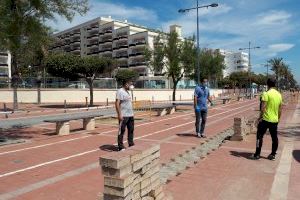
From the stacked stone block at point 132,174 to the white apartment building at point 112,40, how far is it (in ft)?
291

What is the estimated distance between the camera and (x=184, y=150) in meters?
10.7

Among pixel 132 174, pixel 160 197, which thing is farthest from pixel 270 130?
pixel 132 174

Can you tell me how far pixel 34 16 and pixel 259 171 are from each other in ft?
28.3

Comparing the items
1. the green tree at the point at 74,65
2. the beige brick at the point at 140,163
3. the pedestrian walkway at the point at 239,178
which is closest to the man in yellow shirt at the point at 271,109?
the pedestrian walkway at the point at 239,178

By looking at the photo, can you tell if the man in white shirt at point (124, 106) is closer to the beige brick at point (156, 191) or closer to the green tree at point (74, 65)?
the beige brick at point (156, 191)

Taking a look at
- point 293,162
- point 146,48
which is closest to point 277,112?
point 293,162

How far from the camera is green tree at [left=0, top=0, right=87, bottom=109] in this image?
1227 cm

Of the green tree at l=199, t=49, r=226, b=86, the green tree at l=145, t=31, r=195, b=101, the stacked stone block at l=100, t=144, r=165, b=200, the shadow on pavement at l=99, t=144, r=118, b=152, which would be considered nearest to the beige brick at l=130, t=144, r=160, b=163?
the stacked stone block at l=100, t=144, r=165, b=200

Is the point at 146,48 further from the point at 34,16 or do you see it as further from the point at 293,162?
the point at 293,162

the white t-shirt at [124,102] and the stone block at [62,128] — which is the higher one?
the white t-shirt at [124,102]

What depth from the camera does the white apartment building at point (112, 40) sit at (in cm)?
10062

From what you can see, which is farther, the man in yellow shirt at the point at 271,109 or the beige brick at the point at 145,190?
the man in yellow shirt at the point at 271,109

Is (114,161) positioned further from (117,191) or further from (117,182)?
(117,191)

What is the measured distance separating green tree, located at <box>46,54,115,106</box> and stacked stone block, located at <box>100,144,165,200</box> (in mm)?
31062
